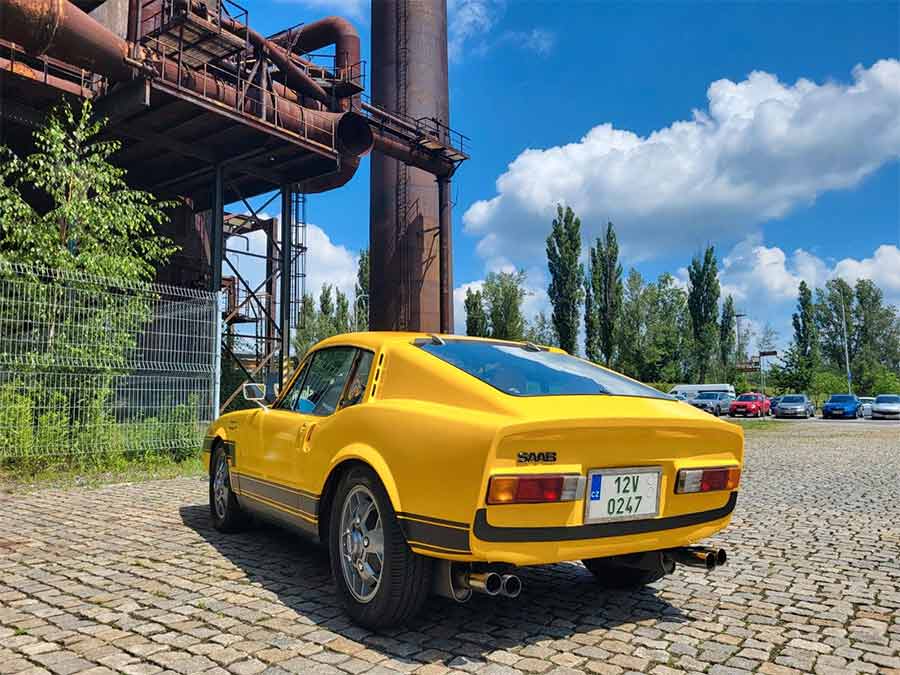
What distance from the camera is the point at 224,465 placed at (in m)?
5.39

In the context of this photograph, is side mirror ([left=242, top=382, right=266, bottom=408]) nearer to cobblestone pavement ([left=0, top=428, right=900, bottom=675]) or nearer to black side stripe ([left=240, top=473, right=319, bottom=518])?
black side stripe ([left=240, top=473, right=319, bottom=518])

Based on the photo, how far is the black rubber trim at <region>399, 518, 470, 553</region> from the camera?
2.73m

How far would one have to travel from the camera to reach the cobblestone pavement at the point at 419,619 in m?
2.88

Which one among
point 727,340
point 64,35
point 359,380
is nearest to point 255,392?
point 359,380

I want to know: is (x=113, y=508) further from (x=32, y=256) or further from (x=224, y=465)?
(x=32, y=256)

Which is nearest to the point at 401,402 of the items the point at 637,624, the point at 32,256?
the point at 637,624

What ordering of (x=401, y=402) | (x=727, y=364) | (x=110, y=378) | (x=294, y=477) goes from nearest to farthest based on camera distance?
(x=401, y=402) → (x=294, y=477) → (x=110, y=378) → (x=727, y=364)

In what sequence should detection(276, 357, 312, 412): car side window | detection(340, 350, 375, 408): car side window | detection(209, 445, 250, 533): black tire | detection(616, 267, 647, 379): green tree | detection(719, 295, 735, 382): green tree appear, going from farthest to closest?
detection(719, 295, 735, 382): green tree
detection(616, 267, 647, 379): green tree
detection(209, 445, 250, 533): black tire
detection(276, 357, 312, 412): car side window
detection(340, 350, 375, 408): car side window

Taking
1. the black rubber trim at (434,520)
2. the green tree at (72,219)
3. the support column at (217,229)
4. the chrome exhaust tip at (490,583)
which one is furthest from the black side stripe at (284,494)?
the support column at (217,229)

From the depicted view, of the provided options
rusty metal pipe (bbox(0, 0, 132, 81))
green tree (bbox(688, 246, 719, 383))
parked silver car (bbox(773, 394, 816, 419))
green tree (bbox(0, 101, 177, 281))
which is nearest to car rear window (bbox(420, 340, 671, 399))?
green tree (bbox(0, 101, 177, 281))

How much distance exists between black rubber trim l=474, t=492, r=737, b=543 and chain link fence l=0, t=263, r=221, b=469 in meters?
7.59

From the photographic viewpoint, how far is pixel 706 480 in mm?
3281

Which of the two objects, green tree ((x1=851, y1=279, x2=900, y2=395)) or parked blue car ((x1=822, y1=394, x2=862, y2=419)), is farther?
green tree ((x1=851, y1=279, x2=900, y2=395))

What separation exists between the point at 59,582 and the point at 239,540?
1.35 meters
